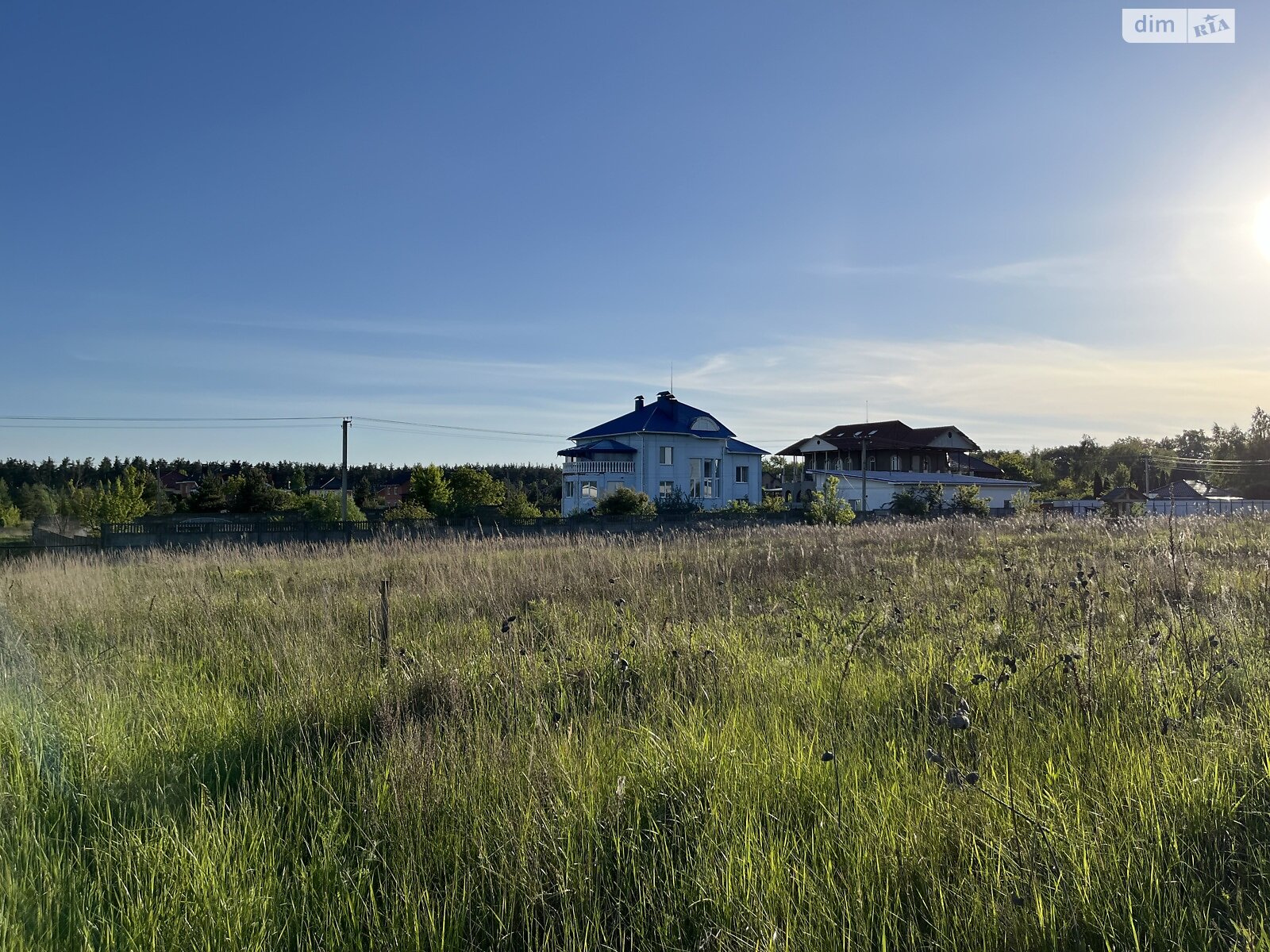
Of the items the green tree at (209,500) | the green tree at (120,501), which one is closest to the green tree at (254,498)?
the green tree at (209,500)

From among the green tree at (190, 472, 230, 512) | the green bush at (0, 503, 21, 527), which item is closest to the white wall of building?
the green tree at (190, 472, 230, 512)

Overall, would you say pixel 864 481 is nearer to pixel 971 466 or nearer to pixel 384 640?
pixel 971 466

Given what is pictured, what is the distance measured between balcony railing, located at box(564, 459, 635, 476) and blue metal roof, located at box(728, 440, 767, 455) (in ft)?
25.6

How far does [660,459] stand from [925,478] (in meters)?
23.1

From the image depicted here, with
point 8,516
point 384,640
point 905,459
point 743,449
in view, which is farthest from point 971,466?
point 8,516

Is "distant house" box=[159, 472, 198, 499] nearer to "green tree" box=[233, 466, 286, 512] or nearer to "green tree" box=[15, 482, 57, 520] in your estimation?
"green tree" box=[15, 482, 57, 520]

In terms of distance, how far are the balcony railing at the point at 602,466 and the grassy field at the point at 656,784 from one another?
140ft

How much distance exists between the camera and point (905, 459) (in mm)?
61438

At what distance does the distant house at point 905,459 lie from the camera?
5956cm

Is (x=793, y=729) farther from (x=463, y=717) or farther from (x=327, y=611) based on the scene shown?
(x=327, y=611)

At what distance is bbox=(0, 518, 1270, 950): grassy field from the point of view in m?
2.16

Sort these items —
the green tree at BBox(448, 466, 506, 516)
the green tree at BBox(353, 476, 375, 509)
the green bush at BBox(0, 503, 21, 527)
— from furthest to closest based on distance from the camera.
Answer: the green tree at BBox(353, 476, 375, 509) → the green bush at BBox(0, 503, 21, 527) → the green tree at BBox(448, 466, 506, 516)

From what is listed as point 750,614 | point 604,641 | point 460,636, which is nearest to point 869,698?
point 604,641

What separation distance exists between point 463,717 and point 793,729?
1615 mm
